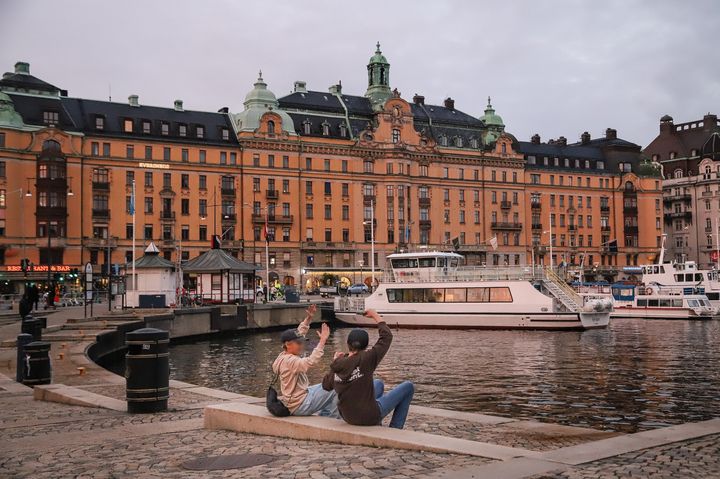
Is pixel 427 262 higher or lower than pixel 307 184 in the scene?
lower

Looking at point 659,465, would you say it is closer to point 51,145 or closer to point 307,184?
point 51,145

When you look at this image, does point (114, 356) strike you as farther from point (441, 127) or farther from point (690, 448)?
point (441, 127)

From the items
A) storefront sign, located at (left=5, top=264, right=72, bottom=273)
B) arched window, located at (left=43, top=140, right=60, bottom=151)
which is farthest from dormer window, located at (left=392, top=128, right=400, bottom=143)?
storefront sign, located at (left=5, top=264, right=72, bottom=273)

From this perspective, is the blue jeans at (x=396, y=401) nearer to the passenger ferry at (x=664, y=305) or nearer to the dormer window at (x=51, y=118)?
the passenger ferry at (x=664, y=305)

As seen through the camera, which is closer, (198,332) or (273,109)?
(198,332)

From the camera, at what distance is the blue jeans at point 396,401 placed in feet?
40.9

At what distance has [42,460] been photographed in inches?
458

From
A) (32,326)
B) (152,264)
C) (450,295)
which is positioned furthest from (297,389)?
(450,295)

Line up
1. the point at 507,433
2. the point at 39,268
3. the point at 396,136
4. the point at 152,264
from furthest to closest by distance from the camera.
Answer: the point at 396,136 < the point at 39,268 < the point at 152,264 < the point at 507,433

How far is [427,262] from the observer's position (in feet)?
213

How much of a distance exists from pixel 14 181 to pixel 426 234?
5374 cm

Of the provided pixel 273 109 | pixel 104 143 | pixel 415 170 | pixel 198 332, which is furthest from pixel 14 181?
pixel 415 170

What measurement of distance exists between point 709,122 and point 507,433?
5596 inches

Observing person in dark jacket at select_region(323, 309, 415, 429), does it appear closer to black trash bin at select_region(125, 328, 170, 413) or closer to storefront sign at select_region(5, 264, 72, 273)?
black trash bin at select_region(125, 328, 170, 413)
